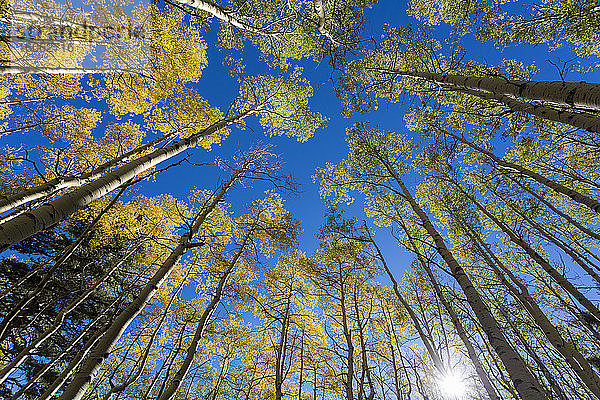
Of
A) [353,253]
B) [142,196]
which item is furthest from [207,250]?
[353,253]

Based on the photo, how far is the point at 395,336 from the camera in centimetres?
808

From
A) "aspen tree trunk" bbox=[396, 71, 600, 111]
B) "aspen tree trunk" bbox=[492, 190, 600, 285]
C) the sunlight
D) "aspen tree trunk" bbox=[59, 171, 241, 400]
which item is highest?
"aspen tree trunk" bbox=[492, 190, 600, 285]

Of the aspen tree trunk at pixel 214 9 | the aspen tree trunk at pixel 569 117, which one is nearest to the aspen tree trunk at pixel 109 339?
the aspen tree trunk at pixel 214 9

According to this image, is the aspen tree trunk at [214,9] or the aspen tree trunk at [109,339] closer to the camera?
the aspen tree trunk at [109,339]

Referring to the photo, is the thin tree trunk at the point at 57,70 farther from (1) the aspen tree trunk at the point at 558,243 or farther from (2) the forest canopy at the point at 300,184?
(1) the aspen tree trunk at the point at 558,243

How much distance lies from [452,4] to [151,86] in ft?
29.7

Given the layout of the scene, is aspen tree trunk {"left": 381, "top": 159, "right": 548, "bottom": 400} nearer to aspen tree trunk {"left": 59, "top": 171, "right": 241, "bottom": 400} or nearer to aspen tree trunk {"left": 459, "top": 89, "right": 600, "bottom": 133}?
aspen tree trunk {"left": 459, "top": 89, "right": 600, "bottom": 133}

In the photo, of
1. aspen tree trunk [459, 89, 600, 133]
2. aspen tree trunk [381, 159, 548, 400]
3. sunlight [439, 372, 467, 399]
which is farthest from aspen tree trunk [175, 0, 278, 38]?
sunlight [439, 372, 467, 399]

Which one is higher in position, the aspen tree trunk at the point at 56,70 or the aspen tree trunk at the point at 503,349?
the aspen tree trunk at the point at 56,70

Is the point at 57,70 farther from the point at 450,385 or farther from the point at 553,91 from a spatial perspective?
the point at 450,385

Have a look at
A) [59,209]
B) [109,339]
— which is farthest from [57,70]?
[109,339]

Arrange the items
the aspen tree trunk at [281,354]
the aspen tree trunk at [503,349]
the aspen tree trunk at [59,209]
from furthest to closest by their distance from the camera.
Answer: the aspen tree trunk at [281,354] < the aspen tree trunk at [503,349] < the aspen tree trunk at [59,209]

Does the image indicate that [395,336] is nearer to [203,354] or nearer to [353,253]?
[353,253]

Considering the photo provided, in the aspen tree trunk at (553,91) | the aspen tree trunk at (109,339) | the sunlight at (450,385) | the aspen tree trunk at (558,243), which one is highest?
the aspen tree trunk at (558,243)
